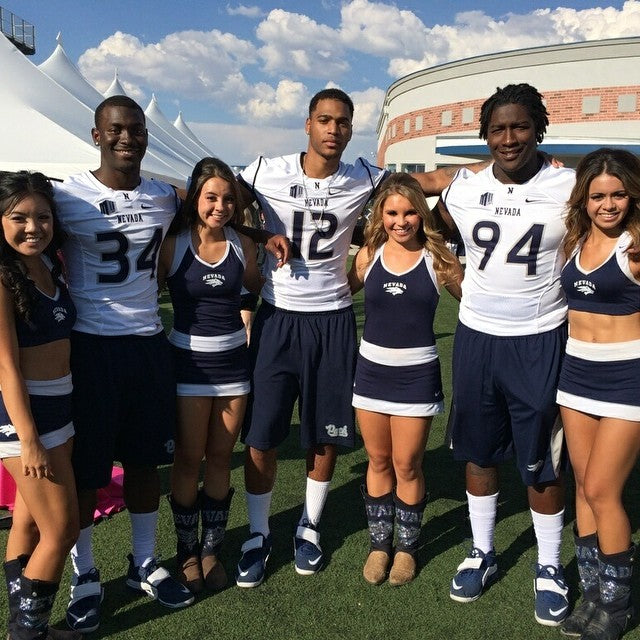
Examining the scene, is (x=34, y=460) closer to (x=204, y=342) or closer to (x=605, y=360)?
(x=204, y=342)

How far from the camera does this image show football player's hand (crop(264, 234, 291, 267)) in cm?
299

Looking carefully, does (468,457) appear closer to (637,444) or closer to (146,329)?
(637,444)

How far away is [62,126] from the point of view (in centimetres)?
1173

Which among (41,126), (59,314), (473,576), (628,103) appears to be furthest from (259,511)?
(628,103)


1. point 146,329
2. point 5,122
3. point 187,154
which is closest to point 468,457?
point 146,329

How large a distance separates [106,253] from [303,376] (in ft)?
3.54

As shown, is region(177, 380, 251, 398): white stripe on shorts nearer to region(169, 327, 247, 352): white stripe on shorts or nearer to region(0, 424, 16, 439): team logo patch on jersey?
region(169, 327, 247, 352): white stripe on shorts

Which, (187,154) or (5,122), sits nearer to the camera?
(5,122)

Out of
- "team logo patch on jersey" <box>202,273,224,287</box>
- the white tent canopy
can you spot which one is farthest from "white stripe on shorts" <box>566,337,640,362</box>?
the white tent canopy

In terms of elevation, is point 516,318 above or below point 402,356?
above

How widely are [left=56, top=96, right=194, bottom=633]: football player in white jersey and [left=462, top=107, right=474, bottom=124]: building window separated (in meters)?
29.5

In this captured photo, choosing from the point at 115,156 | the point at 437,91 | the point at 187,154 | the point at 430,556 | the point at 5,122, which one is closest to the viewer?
the point at 115,156

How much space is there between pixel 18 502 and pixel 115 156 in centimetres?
145

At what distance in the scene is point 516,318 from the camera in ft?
9.18
